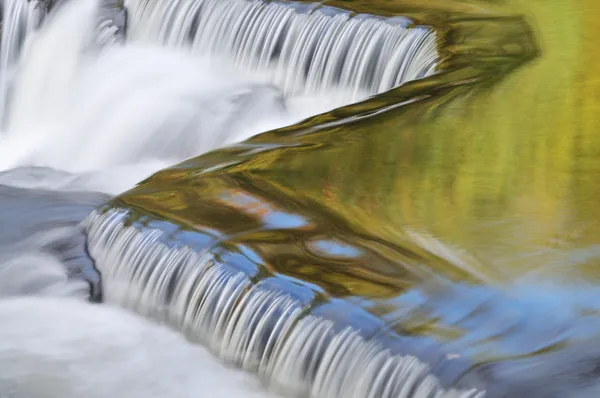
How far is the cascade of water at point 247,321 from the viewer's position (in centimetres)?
386

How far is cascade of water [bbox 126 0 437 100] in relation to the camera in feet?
24.1

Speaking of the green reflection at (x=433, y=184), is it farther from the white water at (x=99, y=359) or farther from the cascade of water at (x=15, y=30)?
the cascade of water at (x=15, y=30)

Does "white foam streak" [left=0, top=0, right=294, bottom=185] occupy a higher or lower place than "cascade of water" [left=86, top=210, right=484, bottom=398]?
lower

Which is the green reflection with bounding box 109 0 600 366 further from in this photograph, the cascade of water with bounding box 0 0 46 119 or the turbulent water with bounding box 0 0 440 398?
the cascade of water with bounding box 0 0 46 119

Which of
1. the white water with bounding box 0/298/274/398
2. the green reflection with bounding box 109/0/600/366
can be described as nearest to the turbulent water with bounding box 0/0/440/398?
the white water with bounding box 0/298/274/398

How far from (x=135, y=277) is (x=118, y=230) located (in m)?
0.30

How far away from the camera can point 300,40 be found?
7957 millimetres

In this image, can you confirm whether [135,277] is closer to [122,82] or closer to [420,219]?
[420,219]

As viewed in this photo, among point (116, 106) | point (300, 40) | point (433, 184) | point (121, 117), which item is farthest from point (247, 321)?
point (116, 106)

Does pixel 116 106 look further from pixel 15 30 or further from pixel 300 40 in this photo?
pixel 15 30

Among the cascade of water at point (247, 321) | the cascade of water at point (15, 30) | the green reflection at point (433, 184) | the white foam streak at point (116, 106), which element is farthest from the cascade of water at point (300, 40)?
the cascade of water at point (247, 321)

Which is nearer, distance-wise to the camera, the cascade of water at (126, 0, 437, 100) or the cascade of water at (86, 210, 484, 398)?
the cascade of water at (86, 210, 484, 398)

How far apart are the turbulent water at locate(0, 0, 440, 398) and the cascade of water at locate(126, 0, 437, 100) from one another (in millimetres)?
11

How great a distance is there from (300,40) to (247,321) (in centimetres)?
395
